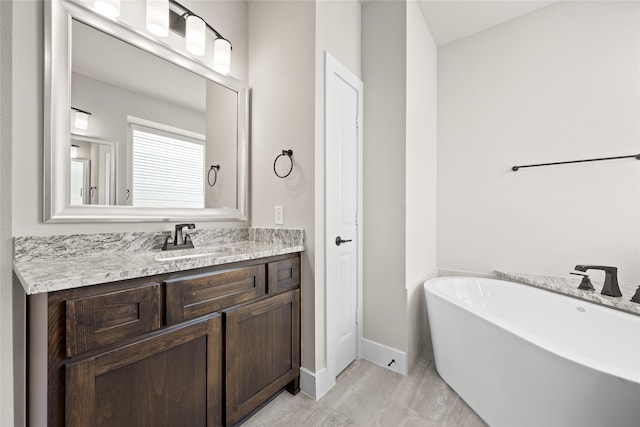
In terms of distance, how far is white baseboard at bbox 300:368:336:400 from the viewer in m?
1.64

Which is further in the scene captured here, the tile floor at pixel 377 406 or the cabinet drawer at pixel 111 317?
the tile floor at pixel 377 406

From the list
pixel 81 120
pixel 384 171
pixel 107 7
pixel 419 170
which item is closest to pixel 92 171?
pixel 81 120

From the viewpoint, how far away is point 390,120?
2.06 m

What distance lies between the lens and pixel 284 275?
159 cm

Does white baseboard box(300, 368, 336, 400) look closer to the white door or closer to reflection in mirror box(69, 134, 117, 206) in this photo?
the white door

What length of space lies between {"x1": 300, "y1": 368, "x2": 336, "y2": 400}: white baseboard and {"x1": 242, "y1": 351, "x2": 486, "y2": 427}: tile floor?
32 mm

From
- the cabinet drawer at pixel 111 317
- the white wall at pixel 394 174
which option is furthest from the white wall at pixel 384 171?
the cabinet drawer at pixel 111 317

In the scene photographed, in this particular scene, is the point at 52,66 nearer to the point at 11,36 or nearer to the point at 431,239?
the point at 11,36

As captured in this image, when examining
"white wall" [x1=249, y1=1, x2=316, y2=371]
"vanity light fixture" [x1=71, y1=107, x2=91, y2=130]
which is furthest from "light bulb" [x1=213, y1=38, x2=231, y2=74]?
Result: "vanity light fixture" [x1=71, y1=107, x2=91, y2=130]

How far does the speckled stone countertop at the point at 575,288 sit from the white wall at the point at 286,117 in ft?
5.73

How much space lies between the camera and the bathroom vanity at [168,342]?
833 millimetres

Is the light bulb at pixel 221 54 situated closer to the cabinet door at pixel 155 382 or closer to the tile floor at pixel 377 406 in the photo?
the cabinet door at pixel 155 382

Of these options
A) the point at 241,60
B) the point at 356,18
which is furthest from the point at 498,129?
the point at 241,60

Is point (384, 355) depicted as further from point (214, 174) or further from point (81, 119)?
point (81, 119)
